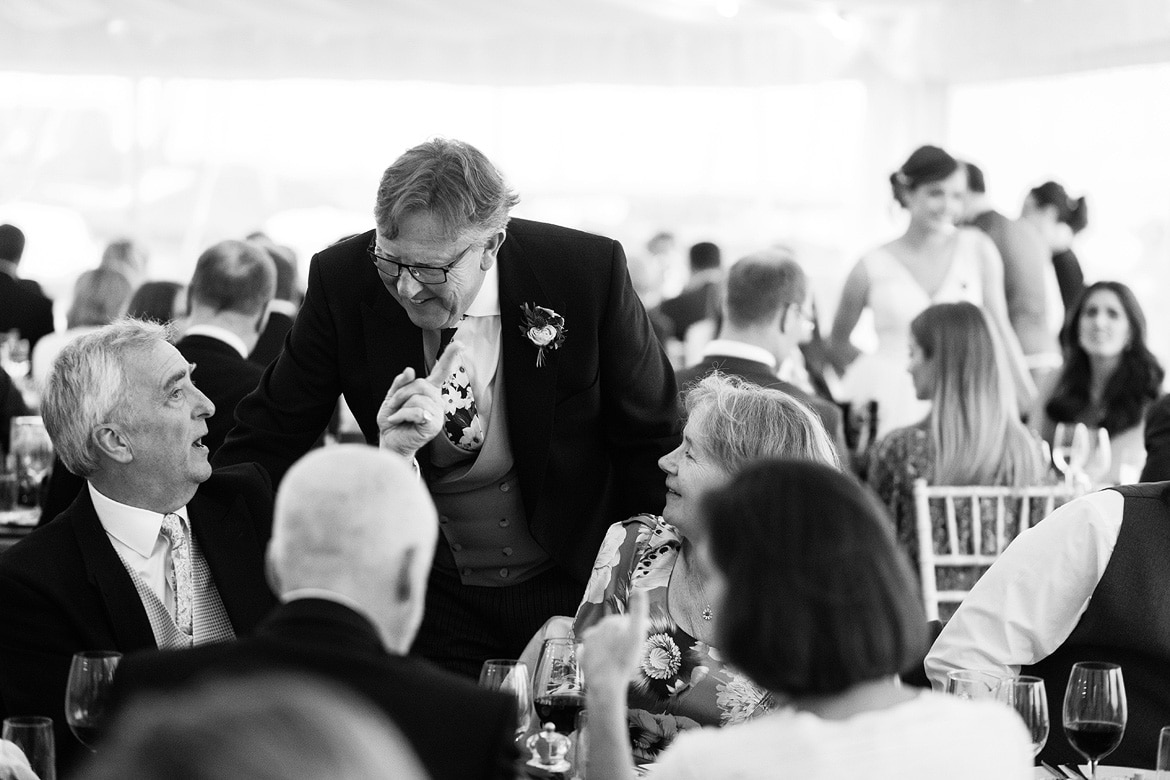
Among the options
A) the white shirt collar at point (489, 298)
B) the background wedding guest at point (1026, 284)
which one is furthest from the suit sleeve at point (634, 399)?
the background wedding guest at point (1026, 284)

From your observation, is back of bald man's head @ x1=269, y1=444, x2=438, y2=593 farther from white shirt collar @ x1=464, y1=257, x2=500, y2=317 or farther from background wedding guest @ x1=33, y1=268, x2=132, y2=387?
background wedding guest @ x1=33, y1=268, x2=132, y2=387

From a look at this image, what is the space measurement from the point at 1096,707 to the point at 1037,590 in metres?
0.38

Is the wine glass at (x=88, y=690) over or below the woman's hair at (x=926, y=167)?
below

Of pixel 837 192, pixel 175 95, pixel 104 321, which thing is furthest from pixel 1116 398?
pixel 175 95

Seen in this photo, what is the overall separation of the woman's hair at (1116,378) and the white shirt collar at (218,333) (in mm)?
3122

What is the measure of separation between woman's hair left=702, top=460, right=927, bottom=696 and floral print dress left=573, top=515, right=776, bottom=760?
96cm

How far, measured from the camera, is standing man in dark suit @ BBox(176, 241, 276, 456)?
4.51 m

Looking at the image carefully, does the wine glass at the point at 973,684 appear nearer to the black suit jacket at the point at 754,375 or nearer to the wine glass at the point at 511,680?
the wine glass at the point at 511,680

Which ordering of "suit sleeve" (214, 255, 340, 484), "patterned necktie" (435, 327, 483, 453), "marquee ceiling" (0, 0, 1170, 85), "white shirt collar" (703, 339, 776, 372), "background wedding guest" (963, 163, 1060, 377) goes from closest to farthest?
"patterned necktie" (435, 327, 483, 453) → "suit sleeve" (214, 255, 340, 484) → "white shirt collar" (703, 339, 776, 372) → "background wedding guest" (963, 163, 1060, 377) → "marquee ceiling" (0, 0, 1170, 85)

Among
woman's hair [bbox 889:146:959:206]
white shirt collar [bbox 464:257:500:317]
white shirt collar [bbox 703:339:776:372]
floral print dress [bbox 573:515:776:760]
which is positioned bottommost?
floral print dress [bbox 573:515:776:760]

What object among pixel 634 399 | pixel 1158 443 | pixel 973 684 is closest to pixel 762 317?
pixel 1158 443

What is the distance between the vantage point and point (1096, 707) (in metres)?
2.16

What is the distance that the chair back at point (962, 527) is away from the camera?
14.2 feet

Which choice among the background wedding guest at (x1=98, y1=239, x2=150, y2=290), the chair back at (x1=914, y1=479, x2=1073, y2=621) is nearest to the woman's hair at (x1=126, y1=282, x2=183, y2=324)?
the background wedding guest at (x1=98, y1=239, x2=150, y2=290)
